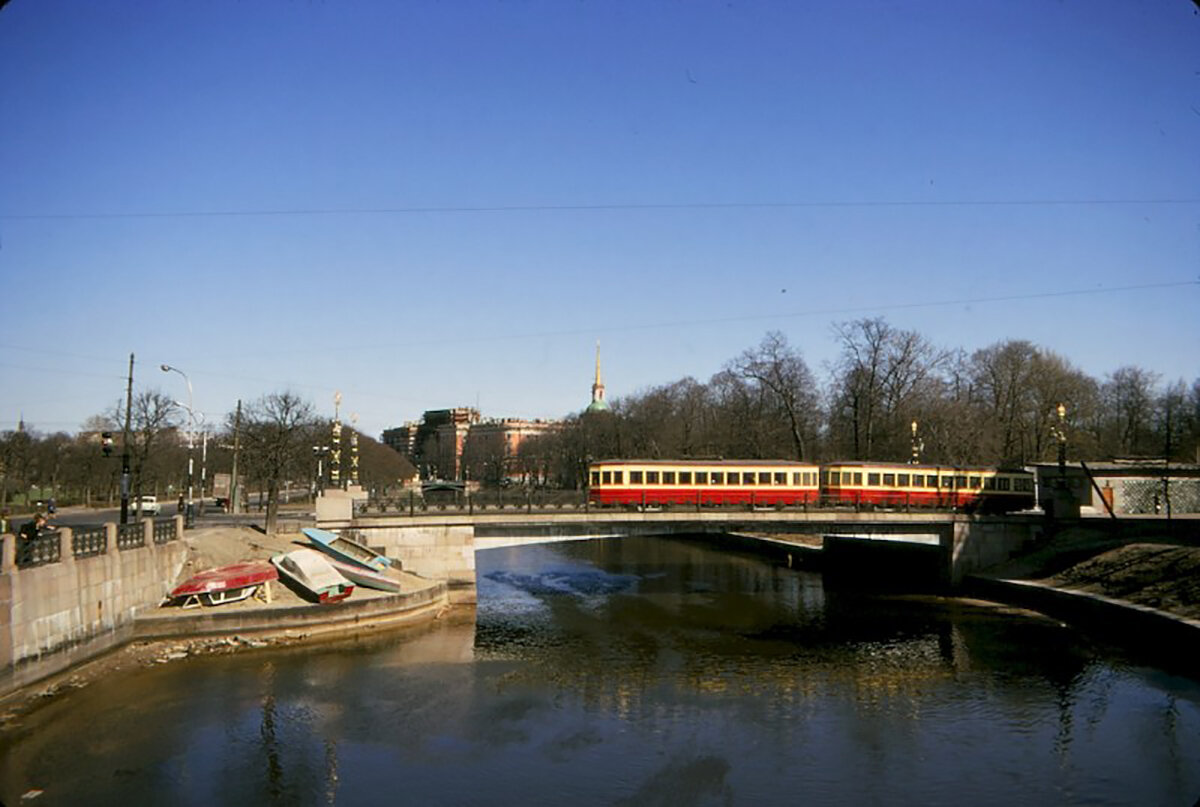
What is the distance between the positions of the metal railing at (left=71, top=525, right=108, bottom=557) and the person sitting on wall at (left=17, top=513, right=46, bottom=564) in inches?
42.0

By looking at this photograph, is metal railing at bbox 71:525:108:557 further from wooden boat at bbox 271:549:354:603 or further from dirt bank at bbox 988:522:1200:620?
dirt bank at bbox 988:522:1200:620

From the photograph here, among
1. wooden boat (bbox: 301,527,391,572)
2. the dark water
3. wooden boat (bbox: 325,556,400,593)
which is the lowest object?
the dark water

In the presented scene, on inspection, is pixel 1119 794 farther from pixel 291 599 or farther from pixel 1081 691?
pixel 291 599

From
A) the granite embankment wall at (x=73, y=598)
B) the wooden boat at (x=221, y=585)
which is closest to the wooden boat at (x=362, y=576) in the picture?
the wooden boat at (x=221, y=585)

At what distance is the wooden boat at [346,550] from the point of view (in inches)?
1452

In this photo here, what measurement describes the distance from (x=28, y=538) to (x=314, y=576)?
1004 centimetres

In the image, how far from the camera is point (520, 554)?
70.2m

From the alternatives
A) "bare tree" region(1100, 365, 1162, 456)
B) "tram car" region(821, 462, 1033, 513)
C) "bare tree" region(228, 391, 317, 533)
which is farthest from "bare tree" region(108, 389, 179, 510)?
"bare tree" region(1100, 365, 1162, 456)

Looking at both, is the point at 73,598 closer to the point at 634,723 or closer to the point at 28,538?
the point at 28,538

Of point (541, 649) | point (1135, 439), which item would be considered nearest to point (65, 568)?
point (541, 649)

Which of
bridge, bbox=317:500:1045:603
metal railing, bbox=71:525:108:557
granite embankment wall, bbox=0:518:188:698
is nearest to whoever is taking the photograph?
granite embankment wall, bbox=0:518:188:698

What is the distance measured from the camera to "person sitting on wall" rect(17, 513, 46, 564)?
23.6 meters

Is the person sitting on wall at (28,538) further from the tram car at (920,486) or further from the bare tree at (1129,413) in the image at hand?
the bare tree at (1129,413)

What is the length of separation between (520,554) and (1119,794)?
5463 centimetres
